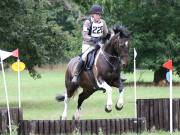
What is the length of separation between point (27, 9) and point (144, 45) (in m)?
20.2

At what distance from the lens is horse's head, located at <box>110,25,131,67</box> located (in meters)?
14.8

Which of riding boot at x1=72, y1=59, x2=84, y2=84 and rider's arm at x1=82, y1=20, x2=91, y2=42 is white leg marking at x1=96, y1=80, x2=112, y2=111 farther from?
rider's arm at x1=82, y1=20, x2=91, y2=42

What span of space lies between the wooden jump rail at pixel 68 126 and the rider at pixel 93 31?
9.02ft

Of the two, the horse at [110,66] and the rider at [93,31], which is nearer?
the horse at [110,66]

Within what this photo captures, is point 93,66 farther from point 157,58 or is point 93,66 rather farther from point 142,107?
point 157,58

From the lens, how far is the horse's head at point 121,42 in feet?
48.5

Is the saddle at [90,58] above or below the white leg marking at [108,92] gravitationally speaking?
above

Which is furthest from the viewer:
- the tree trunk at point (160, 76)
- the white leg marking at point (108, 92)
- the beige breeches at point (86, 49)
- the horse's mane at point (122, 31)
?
the tree trunk at point (160, 76)

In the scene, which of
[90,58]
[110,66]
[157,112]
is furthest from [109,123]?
[90,58]

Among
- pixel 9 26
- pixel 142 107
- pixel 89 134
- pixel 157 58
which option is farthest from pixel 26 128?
pixel 157 58

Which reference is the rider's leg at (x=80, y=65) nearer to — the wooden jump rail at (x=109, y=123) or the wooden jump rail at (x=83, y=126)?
the wooden jump rail at (x=109, y=123)

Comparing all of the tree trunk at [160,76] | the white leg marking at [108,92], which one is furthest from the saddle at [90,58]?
the tree trunk at [160,76]

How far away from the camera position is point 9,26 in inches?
1028

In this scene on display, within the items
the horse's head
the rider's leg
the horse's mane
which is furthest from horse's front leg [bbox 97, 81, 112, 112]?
the horse's mane
